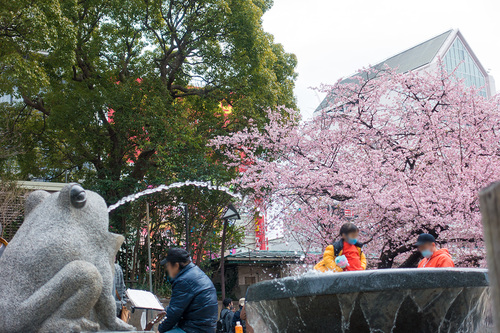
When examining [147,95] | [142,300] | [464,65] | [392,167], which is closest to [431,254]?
[142,300]

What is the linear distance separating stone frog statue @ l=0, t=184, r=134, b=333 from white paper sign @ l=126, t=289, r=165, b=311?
235cm

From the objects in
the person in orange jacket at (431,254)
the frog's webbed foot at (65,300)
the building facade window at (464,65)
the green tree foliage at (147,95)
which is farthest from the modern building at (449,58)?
the frog's webbed foot at (65,300)

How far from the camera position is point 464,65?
41312 mm

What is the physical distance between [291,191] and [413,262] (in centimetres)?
381

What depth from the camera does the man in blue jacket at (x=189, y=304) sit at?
5.02 m

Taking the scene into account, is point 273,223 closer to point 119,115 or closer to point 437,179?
point 437,179

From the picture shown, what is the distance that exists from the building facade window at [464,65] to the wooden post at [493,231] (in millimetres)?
41116

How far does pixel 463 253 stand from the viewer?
34.8ft

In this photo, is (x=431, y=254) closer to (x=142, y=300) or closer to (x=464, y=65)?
(x=142, y=300)

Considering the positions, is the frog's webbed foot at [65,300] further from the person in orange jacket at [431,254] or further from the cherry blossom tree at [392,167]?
the cherry blossom tree at [392,167]

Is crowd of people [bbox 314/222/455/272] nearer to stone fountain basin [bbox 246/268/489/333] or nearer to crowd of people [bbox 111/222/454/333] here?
crowd of people [bbox 111/222/454/333]

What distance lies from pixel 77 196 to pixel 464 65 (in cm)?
4288

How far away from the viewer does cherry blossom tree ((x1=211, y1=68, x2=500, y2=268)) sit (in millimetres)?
10500

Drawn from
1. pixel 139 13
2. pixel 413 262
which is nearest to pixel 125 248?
pixel 139 13
